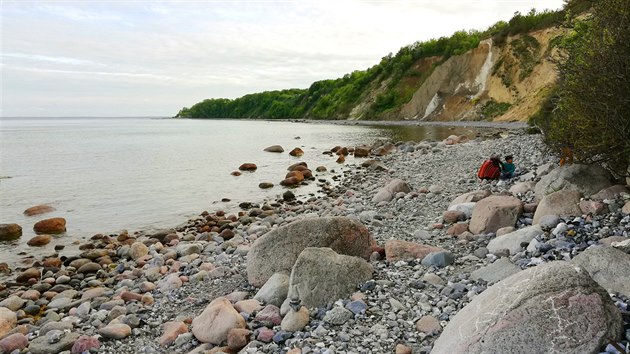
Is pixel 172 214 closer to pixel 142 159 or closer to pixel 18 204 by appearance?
pixel 18 204

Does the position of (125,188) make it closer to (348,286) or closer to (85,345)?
(85,345)

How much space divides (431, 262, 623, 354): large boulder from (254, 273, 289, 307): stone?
2791 mm

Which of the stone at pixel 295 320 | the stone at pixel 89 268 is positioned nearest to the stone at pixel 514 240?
the stone at pixel 295 320

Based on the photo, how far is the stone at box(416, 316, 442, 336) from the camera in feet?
16.5

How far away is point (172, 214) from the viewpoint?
16.7 metres

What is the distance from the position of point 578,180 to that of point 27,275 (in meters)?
12.1

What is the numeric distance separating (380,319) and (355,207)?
824 centimetres

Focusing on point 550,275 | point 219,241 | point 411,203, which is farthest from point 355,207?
point 550,275

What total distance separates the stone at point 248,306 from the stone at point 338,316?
4.21 feet

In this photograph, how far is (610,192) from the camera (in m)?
7.74

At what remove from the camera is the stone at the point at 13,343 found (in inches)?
259

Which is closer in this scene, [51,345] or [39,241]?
[51,345]

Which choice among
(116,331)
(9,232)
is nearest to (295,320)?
(116,331)

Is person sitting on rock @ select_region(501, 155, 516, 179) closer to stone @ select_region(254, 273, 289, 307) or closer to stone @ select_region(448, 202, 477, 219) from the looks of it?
stone @ select_region(448, 202, 477, 219)
